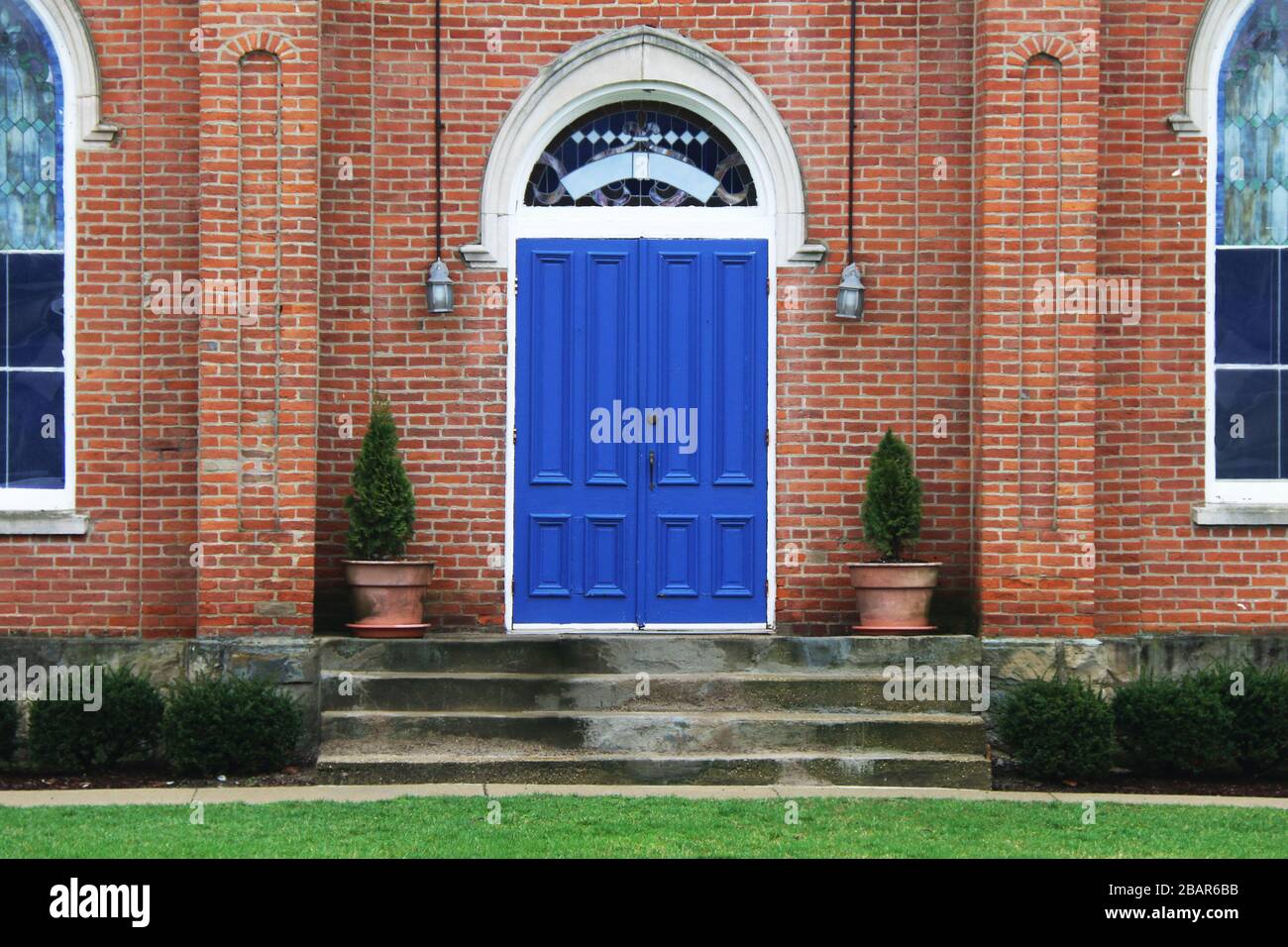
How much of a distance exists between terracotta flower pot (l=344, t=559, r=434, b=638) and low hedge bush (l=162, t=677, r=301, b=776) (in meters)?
0.82

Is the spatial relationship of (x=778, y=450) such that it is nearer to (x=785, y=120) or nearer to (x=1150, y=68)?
(x=785, y=120)

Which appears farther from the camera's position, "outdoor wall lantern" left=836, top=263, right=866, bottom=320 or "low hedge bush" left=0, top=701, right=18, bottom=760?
"outdoor wall lantern" left=836, top=263, right=866, bottom=320

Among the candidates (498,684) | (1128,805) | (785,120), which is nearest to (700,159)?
(785,120)

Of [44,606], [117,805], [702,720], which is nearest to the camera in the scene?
[117,805]

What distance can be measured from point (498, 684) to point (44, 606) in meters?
3.08

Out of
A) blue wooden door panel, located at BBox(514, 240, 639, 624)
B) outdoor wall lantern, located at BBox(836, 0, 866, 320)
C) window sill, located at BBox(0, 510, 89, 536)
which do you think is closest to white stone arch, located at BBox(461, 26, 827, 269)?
outdoor wall lantern, located at BBox(836, 0, 866, 320)

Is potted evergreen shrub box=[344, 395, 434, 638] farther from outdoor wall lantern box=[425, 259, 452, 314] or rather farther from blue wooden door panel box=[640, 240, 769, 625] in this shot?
blue wooden door panel box=[640, 240, 769, 625]

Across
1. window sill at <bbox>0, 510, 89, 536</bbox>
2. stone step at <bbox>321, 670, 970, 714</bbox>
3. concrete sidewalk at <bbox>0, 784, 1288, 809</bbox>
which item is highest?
window sill at <bbox>0, 510, 89, 536</bbox>

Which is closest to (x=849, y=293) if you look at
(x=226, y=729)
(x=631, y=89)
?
(x=631, y=89)

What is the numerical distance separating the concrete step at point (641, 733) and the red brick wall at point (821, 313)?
104cm

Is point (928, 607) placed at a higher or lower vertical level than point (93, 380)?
lower

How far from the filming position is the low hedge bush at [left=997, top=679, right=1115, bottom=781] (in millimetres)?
10570

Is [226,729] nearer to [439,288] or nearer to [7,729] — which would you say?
[7,729]

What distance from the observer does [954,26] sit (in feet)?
38.9
